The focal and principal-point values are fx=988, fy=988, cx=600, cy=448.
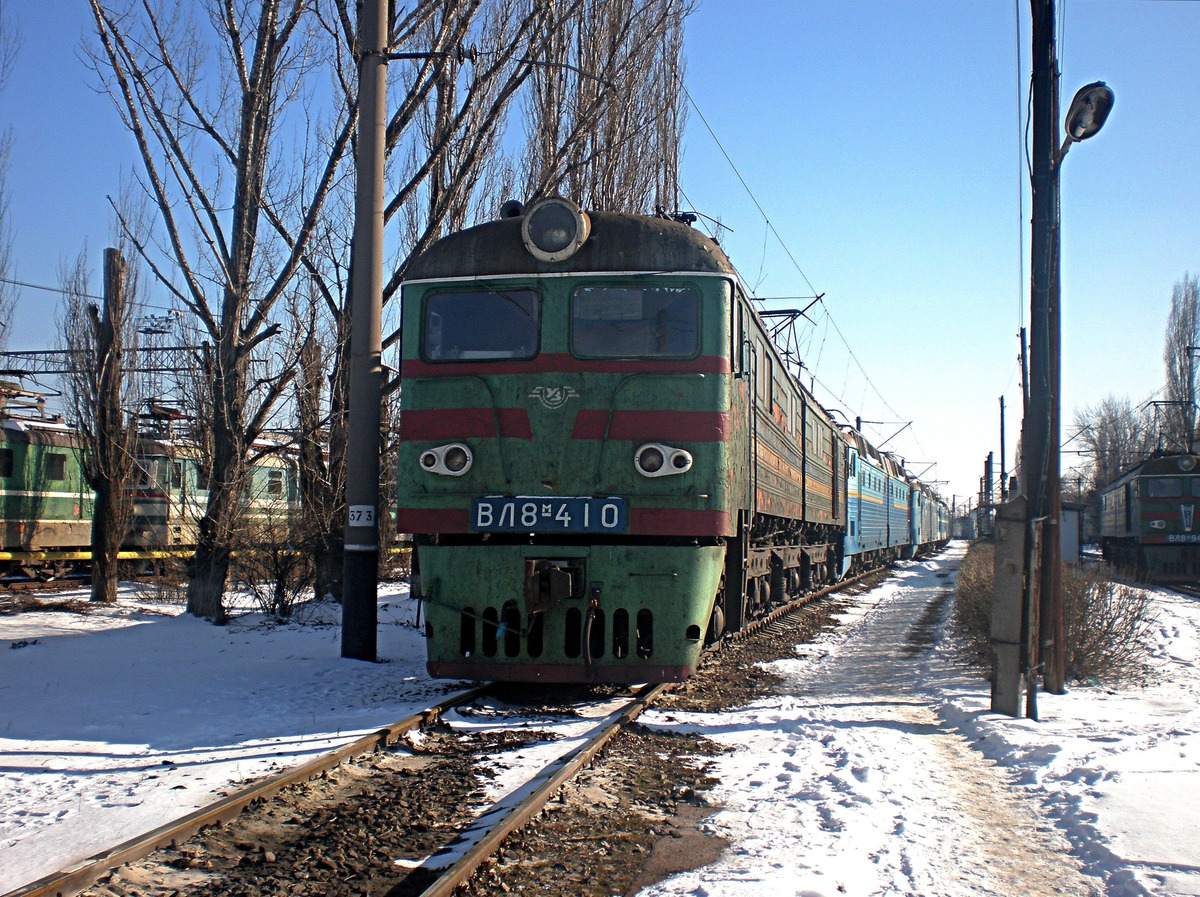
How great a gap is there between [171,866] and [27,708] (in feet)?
11.1

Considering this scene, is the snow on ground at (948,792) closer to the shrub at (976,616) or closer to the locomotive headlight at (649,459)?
the shrub at (976,616)

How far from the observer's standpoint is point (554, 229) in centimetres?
696

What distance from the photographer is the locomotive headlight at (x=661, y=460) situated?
6.62 meters

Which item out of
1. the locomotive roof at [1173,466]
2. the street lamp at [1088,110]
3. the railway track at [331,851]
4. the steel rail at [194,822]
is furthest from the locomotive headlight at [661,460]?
the locomotive roof at [1173,466]

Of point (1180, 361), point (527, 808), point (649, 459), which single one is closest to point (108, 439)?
point (649, 459)

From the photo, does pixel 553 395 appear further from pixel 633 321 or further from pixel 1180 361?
pixel 1180 361

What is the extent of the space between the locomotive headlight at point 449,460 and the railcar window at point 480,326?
2.17 ft

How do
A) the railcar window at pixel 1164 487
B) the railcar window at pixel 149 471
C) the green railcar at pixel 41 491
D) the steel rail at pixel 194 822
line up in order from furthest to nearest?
the railcar window at pixel 1164 487 → the green railcar at pixel 41 491 → the railcar window at pixel 149 471 → the steel rail at pixel 194 822

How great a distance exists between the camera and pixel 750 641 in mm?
10961

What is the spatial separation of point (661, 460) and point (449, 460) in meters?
1.47

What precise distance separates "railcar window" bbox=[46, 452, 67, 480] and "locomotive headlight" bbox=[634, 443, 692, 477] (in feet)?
53.0

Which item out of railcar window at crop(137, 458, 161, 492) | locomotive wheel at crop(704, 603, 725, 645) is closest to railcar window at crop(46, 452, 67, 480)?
railcar window at crop(137, 458, 161, 492)

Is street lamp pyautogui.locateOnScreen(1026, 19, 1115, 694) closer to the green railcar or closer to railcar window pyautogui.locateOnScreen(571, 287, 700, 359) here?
railcar window pyautogui.locateOnScreen(571, 287, 700, 359)

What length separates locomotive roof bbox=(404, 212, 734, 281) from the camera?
22.8 ft
